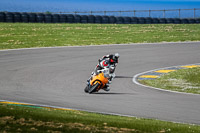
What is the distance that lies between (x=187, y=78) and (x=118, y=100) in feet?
19.1

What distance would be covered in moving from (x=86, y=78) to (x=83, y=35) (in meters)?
20.0

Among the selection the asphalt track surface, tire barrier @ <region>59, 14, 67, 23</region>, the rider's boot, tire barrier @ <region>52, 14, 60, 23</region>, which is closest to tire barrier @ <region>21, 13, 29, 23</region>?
tire barrier @ <region>52, 14, 60, 23</region>

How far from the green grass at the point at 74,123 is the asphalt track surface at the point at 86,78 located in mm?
1389

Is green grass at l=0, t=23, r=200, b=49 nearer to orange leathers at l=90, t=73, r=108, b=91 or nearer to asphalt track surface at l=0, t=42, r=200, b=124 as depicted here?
asphalt track surface at l=0, t=42, r=200, b=124

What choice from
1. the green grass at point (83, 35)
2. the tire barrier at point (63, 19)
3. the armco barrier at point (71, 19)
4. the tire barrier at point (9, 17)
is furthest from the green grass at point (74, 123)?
the tire barrier at point (63, 19)

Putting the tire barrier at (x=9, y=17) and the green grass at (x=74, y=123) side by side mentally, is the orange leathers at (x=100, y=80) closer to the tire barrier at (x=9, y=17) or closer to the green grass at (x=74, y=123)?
the green grass at (x=74, y=123)

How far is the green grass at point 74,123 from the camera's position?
10031 mm

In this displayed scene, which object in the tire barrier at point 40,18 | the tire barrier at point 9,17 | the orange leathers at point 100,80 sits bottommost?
the tire barrier at point 40,18

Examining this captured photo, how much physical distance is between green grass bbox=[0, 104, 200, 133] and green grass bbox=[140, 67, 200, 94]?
5.80 m

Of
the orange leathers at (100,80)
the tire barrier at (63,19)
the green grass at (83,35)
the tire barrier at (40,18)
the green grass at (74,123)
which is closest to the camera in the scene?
the green grass at (74,123)

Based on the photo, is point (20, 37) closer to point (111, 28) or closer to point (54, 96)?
point (111, 28)

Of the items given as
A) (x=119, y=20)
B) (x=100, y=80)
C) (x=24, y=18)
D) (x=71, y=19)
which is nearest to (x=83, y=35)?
(x=24, y=18)

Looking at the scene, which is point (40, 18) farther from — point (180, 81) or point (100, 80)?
point (100, 80)

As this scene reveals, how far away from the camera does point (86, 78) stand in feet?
62.8
